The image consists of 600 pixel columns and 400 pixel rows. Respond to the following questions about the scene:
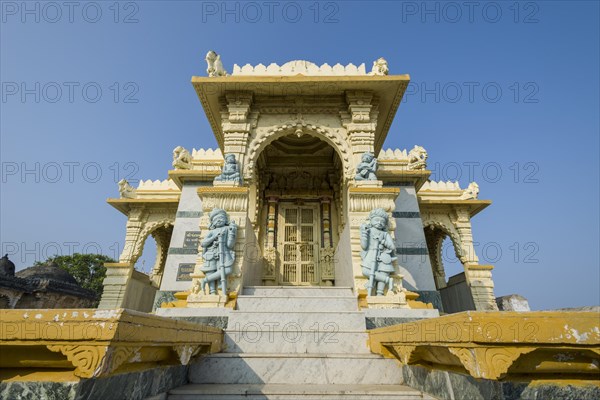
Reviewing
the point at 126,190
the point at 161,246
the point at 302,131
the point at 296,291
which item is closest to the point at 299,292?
the point at 296,291

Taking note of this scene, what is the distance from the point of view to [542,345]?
1676 millimetres

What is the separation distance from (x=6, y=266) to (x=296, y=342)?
17543mm

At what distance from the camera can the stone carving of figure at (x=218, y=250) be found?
5832mm

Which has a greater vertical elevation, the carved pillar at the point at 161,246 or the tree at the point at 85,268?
the tree at the point at 85,268

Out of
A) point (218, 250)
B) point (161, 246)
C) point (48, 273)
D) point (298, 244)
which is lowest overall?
point (218, 250)

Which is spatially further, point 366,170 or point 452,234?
point 452,234

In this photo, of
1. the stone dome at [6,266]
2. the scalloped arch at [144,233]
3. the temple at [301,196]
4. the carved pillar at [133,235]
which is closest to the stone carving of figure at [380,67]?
the temple at [301,196]

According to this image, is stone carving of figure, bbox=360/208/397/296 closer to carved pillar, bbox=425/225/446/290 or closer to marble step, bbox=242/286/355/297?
marble step, bbox=242/286/355/297

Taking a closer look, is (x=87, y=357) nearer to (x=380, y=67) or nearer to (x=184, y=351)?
(x=184, y=351)

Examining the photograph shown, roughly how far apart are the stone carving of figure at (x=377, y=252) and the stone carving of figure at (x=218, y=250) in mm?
2667

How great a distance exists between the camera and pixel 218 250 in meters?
5.97

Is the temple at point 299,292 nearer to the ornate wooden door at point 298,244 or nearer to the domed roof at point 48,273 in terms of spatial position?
the ornate wooden door at point 298,244

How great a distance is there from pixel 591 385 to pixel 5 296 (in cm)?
1847

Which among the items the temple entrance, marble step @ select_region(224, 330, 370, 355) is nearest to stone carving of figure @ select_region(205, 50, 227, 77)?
the temple entrance
